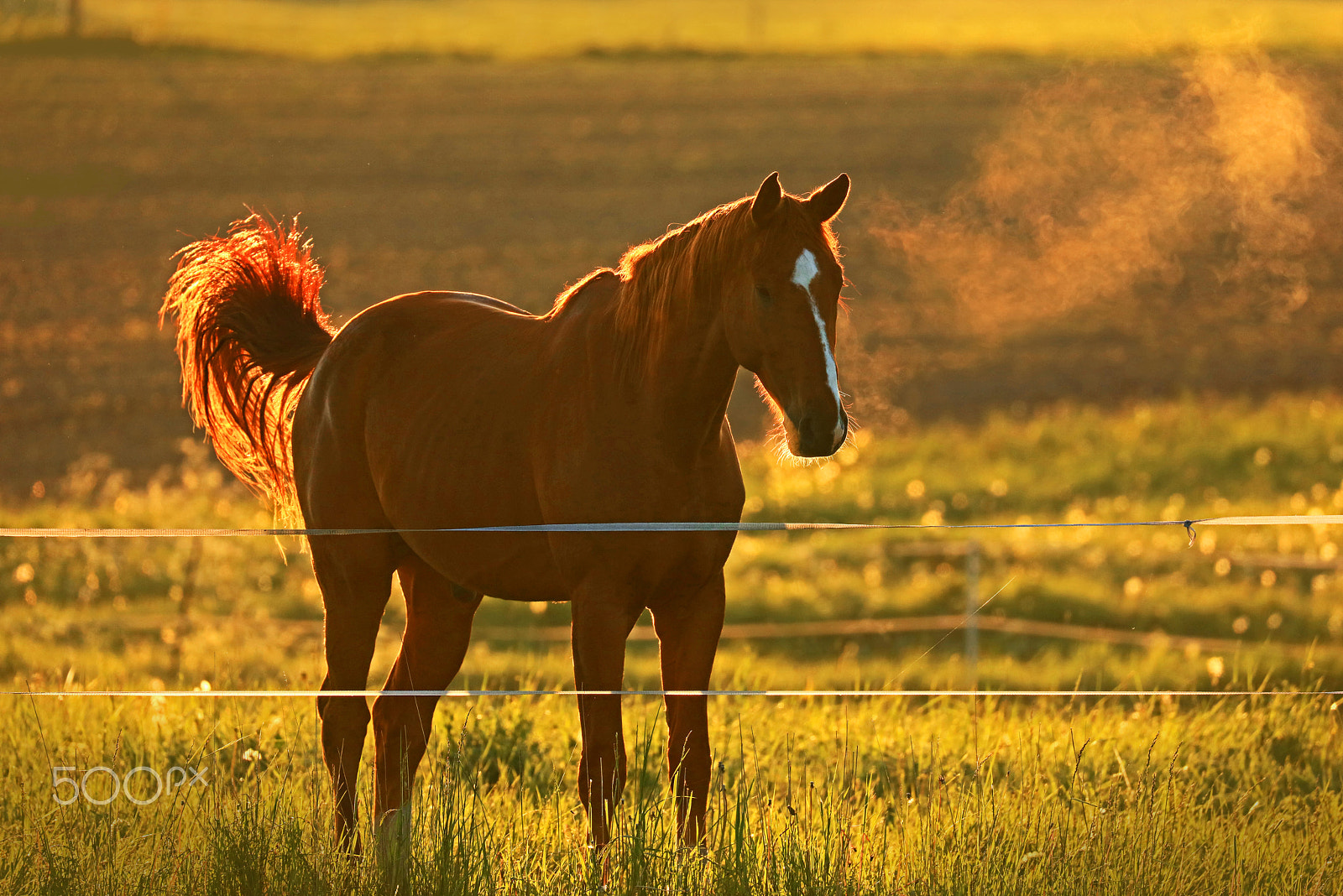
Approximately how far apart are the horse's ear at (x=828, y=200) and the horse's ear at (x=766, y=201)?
0.52 ft

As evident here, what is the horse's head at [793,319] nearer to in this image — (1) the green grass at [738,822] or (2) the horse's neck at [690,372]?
(2) the horse's neck at [690,372]

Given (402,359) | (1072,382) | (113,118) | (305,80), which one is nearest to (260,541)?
(402,359)

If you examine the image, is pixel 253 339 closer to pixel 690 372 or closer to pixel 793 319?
pixel 690 372

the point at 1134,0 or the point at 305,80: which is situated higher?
the point at 1134,0

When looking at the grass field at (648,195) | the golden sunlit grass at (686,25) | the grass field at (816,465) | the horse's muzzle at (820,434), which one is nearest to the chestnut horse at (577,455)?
the horse's muzzle at (820,434)

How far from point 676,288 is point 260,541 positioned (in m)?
12.5

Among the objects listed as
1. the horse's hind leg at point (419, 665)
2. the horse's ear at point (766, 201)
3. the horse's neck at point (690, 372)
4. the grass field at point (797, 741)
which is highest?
the horse's ear at point (766, 201)

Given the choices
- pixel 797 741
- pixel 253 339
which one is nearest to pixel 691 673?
pixel 797 741

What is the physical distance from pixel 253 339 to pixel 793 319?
309cm

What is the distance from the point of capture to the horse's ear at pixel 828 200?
16.0 feet

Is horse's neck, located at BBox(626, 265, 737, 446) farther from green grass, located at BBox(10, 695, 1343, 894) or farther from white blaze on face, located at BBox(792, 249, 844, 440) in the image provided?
green grass, located at BBox(10, 695, 1343, 894)

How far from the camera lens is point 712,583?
521 centimetres

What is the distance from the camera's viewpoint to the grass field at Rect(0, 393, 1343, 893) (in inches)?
195

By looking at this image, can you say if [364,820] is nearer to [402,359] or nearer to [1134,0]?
[402,359]
